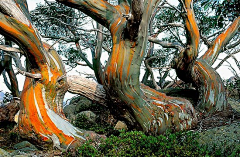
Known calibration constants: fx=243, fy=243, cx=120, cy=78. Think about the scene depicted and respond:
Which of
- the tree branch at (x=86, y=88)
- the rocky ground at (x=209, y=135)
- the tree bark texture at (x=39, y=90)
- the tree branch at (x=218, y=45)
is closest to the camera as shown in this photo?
the rocky ground at (x=209, y=135)

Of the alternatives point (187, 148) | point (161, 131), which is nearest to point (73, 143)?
point (161, 131)

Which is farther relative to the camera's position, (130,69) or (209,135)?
(130,69)

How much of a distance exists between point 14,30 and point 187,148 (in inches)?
124

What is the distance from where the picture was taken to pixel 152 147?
3.13m

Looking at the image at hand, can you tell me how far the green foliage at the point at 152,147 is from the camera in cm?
291

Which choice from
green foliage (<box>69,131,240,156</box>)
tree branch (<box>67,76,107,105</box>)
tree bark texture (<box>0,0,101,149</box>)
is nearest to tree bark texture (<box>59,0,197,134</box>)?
tree branch (<box>67,76,107,105</box>)

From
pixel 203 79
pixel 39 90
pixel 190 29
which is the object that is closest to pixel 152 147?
pixel 39 90

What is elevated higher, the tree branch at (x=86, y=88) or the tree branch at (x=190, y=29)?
the tree branch at (x=190, y=29)

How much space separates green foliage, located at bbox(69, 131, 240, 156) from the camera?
9.55ft

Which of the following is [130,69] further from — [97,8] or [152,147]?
[152,147]

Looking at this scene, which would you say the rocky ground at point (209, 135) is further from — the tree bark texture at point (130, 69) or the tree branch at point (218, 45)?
the tree branch at point (218, 45)

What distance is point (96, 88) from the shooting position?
5.16 metres

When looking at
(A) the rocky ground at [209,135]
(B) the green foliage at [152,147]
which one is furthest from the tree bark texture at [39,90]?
(B) the green foliage at [152,147]

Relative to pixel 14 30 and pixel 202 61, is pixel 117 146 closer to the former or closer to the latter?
pixel 14 30
